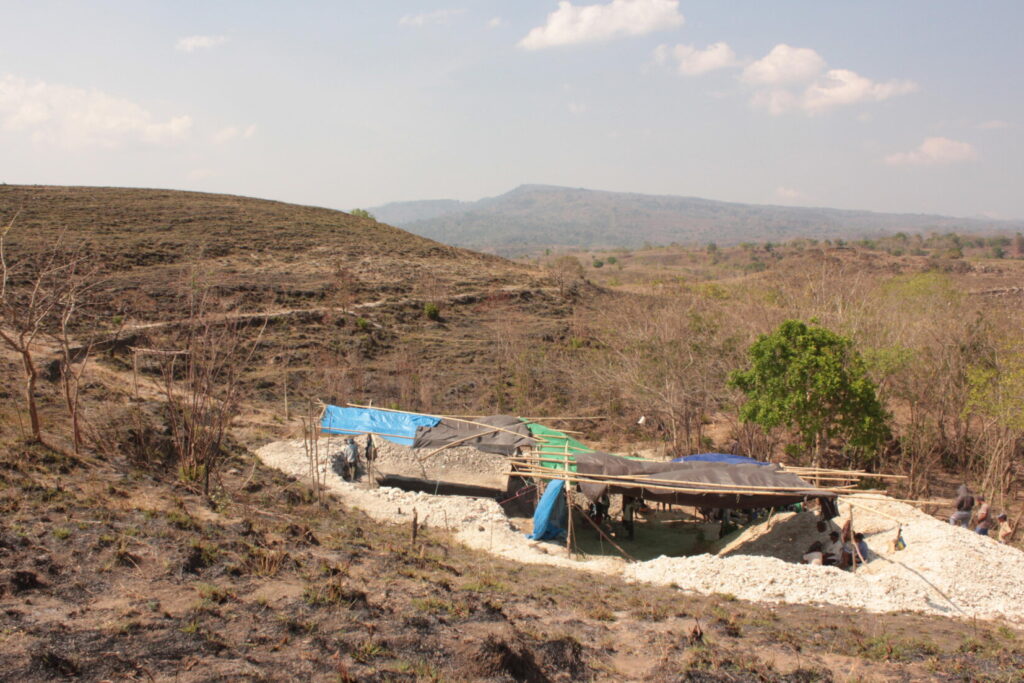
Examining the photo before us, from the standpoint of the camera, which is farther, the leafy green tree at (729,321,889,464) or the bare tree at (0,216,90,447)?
the leafy green tree at (729,321,889,464)

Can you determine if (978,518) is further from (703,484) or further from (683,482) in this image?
(683,482)

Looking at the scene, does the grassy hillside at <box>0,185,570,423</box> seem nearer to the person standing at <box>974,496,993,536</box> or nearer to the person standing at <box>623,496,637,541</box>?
the person standing at <box>623,496,637,541</box>

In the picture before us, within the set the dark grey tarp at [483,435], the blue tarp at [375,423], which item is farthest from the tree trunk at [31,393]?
the dark grey tarp at [483,435]

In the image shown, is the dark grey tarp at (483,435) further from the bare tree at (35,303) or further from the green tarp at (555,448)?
the bare tree at (35,303)

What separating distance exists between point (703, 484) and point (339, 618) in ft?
20.7

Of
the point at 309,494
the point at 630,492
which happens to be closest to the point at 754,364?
the point at 630,492

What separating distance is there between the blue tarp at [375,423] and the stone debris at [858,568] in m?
4.24

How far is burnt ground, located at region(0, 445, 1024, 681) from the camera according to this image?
5887mm

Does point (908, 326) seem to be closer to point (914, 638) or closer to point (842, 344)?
point (842, 344)

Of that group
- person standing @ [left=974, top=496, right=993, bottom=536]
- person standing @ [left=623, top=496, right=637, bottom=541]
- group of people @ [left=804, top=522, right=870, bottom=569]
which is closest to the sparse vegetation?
group of people @ [left=804, top=522, right=870, bottom=569]

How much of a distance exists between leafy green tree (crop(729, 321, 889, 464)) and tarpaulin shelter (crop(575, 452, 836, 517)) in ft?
8.77

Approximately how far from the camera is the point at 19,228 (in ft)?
95.9

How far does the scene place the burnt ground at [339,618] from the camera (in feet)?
19.3

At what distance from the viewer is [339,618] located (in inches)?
270
